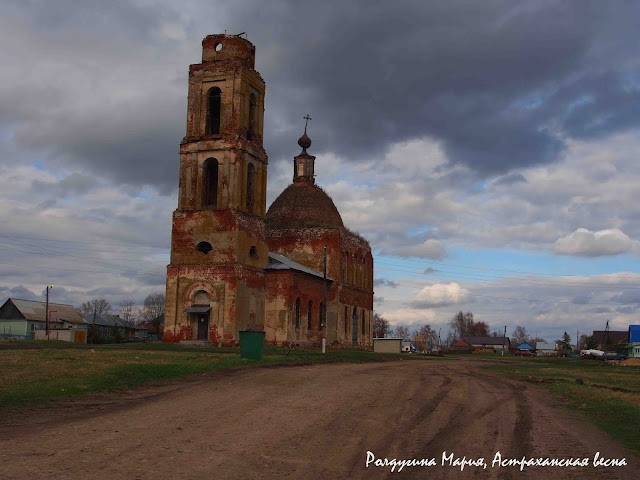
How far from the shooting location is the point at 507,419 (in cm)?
1150

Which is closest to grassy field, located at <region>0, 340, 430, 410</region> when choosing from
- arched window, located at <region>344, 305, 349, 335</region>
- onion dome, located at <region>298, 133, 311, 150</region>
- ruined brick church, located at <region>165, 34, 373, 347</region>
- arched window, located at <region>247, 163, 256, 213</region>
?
ruined brick church, located at <region>165, 34, 373, 347</region>

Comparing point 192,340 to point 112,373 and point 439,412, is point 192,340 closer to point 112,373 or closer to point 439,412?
point 112,373

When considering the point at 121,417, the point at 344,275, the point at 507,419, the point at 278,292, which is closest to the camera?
the point at 121,417

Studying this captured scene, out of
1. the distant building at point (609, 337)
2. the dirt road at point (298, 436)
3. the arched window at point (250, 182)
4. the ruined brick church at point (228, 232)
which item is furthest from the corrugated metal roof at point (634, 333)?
the dirt road at point (298, 436)

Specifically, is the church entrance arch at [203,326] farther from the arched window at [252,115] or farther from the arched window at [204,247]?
the arched window at [252,115]

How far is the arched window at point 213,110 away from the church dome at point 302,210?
12172 millimetres

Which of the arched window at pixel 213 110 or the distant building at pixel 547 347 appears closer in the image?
the arched window at pixel 213 110

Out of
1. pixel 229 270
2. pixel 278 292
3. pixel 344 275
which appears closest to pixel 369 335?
pixel 344 275

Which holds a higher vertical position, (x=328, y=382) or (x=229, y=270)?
(x=229, y=270)

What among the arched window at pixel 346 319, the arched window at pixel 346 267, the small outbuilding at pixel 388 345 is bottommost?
the small outbuilding at pixel 388 345

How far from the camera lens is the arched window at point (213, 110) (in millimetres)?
42812

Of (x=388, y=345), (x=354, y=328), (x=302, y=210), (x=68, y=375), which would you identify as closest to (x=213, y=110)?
(x=302, y=210)

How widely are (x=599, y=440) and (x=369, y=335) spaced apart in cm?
4803

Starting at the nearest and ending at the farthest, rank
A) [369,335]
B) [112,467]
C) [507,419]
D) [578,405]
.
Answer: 1. [112,467]
2. [507,419]
3. [578,405]
4. [369,335]
